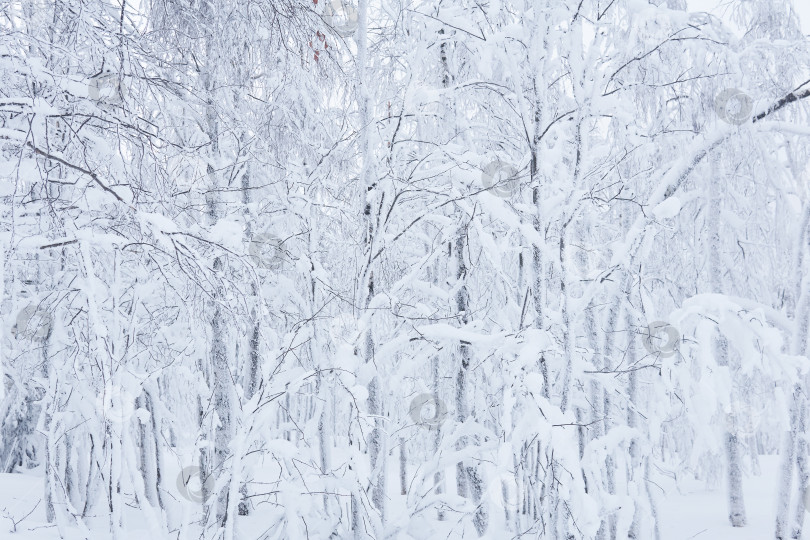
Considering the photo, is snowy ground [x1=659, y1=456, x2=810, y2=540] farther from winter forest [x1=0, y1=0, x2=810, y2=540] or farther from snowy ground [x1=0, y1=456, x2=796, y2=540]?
winter forest [x1=0, y1=0, x2=810, y2=540]

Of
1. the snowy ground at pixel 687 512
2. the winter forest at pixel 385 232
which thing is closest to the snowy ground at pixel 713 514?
the snowy ground at pixel 687 512

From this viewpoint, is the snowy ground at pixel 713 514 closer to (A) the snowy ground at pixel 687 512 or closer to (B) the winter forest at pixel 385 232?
(A) the snowy ground at pixel 687 512

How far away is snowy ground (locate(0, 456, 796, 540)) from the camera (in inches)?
281

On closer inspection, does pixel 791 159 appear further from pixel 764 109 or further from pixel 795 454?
pixel 795 454

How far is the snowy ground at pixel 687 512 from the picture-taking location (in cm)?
715

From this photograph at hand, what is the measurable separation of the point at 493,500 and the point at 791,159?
280 inches

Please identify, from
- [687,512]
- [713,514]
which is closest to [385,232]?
[713,514]

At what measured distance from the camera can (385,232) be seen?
476 cm

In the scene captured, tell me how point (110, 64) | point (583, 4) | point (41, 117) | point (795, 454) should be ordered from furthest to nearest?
point (795, 454) → point (583, 4) → point (110, 64) → point (41, 117)

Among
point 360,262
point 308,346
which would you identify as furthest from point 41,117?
point 308,346

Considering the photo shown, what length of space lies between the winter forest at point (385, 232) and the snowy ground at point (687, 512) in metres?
0.46

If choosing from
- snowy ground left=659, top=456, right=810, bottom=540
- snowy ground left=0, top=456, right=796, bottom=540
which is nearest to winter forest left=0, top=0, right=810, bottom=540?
snowy ground left=0, top=456, right=796, bottom=540

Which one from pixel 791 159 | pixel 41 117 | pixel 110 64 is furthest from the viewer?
pixel 791 159

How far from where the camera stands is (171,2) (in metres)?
4.96
